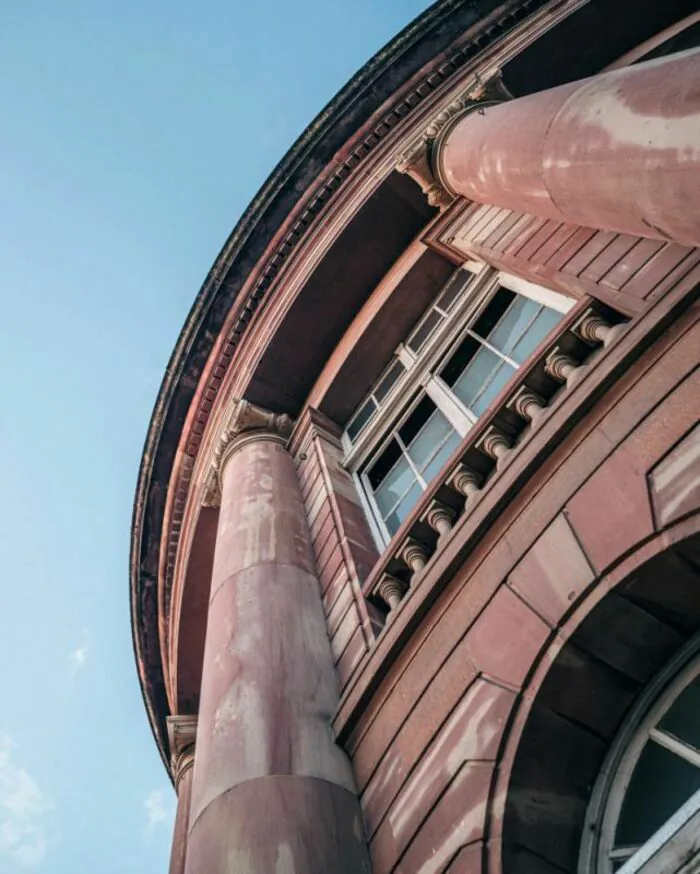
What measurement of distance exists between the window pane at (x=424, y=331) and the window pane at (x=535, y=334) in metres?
2.43

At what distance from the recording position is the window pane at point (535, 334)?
7562 millimetres

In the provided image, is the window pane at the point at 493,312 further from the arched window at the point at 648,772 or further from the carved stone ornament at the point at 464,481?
the arched window at the point at 648,772

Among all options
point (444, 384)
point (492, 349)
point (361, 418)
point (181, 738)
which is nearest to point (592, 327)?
point (492, 349)

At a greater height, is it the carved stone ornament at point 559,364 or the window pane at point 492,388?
the window pane at point 492,388

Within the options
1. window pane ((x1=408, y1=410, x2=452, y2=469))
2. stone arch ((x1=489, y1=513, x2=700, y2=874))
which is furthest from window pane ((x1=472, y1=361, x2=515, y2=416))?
stone arch ((x1=489, y1=513, x2=700, y2=874))

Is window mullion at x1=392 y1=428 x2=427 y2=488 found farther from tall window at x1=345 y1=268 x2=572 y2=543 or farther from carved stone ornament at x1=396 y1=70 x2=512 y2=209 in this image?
carved stone ornament at x1=396 y1=70 x2=512 y2=209

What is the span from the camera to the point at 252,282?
481 inches

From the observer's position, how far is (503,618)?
4605mm

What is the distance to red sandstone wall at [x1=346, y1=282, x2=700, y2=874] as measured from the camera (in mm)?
4012

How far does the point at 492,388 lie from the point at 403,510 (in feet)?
5.51

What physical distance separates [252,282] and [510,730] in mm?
9565

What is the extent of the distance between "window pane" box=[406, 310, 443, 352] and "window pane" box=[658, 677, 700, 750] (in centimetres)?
680

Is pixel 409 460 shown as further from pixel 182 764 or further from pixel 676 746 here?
pixel 182 764

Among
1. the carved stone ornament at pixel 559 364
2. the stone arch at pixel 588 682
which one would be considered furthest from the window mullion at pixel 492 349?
the stone arch at pixel 588 682
